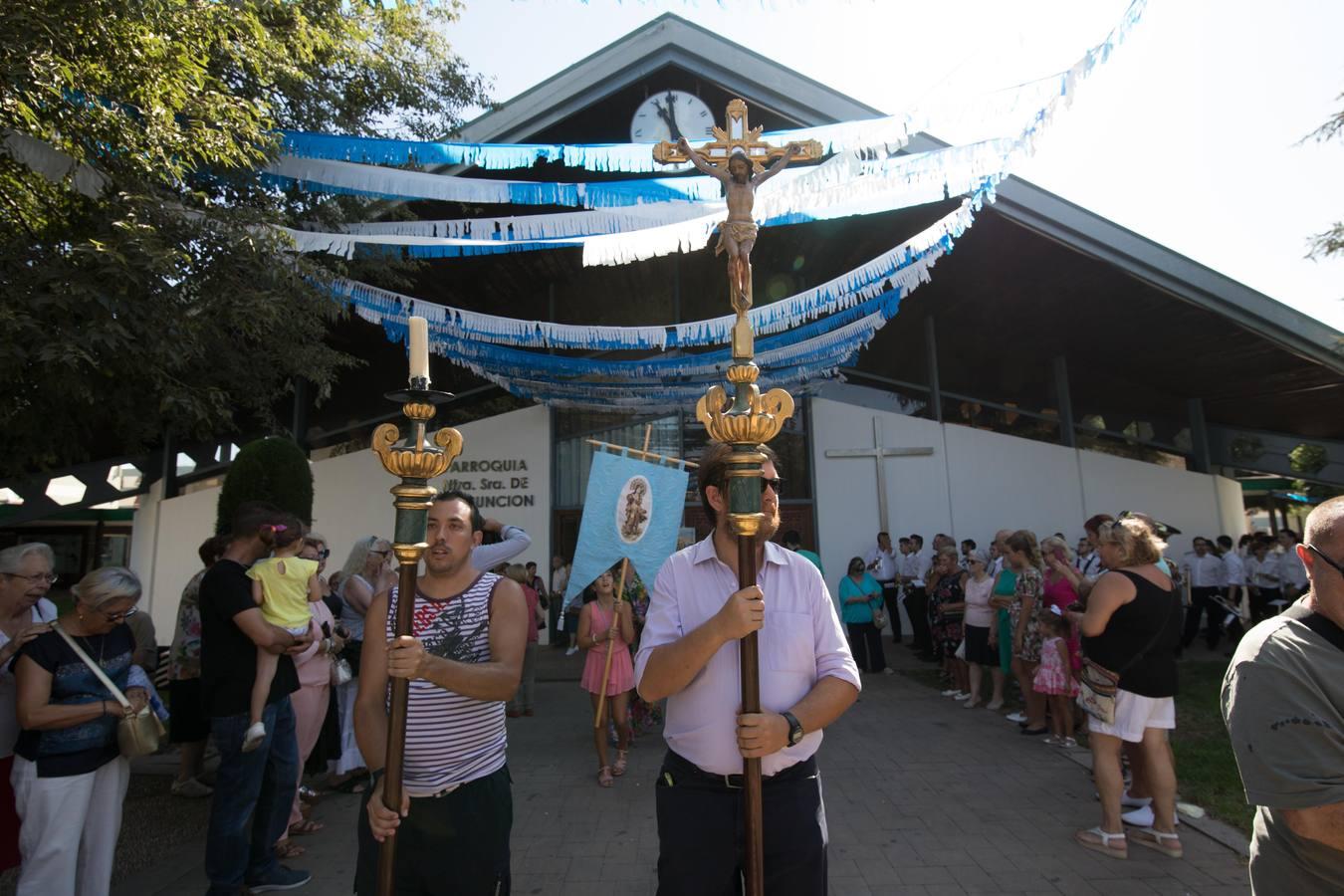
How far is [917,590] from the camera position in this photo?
11188 millimetres

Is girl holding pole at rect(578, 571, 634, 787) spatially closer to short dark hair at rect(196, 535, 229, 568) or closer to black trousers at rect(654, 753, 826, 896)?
short dark hair at rect(196, 535, 229, 568)

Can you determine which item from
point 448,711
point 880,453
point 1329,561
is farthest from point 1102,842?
point 880,453

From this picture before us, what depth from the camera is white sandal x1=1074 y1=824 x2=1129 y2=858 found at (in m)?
3.95

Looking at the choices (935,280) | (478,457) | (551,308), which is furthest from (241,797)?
(935,280)

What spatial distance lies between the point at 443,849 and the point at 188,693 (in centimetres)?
431

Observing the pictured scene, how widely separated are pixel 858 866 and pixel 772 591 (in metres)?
2.74

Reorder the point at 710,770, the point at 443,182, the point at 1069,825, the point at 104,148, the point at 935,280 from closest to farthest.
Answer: the point at 710,770, the point at 104,148, the point at 1069,825, the point at 443,182, the point at 935,280

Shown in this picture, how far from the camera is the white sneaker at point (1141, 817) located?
4.32 metres

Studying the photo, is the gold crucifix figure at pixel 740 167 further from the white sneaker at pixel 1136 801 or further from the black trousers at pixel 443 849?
the white sneaker at pixel 1136 801

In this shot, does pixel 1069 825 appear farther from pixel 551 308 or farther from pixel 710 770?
pixel 551 308

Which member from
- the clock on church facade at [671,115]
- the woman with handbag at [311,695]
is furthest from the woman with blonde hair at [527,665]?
the clock on church facade at [671,115]

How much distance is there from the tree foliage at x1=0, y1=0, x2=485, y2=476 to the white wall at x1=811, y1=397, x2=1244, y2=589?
9450mm

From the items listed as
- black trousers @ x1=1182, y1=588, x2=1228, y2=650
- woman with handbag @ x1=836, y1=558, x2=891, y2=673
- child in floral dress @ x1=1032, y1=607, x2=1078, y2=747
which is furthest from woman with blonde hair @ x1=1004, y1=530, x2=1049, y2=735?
black trousers @ x1=1182, y1=588, x2=1228, y2=650

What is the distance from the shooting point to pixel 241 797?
3346 millimetres
